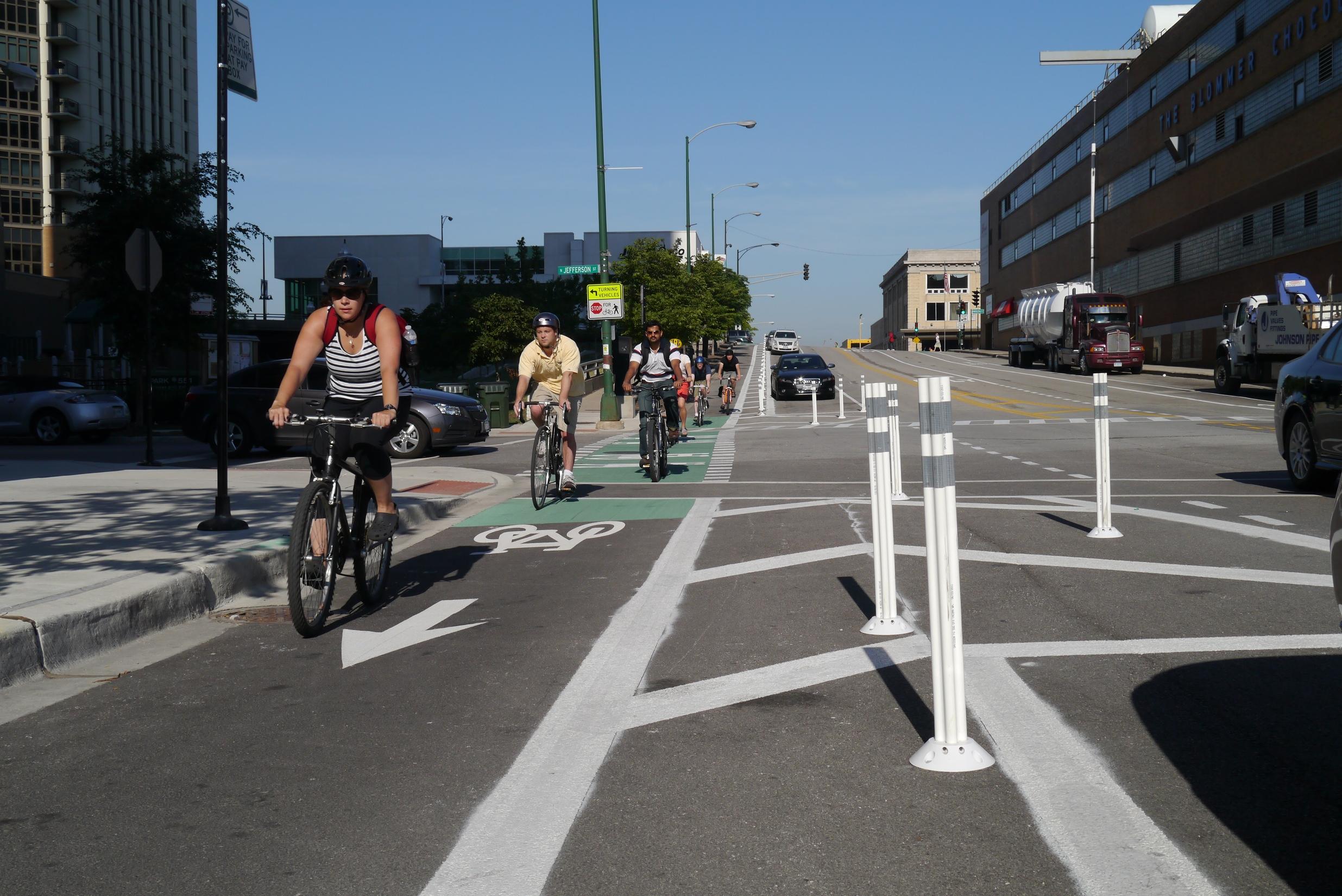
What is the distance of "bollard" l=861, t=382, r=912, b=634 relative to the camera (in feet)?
19.9

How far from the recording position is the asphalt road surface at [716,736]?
3.38 meters

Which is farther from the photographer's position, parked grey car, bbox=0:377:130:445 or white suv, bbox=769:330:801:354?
white suv, bbox=769:330:801:354

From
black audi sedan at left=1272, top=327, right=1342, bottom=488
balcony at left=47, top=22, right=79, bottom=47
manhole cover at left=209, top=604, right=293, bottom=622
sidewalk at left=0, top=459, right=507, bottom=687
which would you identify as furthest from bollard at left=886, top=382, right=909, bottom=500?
balcony at left=47, top=22, right=79, bottom=47

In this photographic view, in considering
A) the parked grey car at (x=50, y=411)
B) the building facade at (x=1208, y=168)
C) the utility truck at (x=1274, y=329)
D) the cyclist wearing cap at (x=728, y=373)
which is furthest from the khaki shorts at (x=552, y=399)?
the building facade at (x=1208, y=168)

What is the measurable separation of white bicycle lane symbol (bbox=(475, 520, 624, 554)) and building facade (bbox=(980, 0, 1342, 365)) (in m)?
33.3

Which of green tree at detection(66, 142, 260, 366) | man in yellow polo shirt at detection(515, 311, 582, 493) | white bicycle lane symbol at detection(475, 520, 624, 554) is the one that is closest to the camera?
white bicycle lane symbol at detection(475, 520, 624, 554)

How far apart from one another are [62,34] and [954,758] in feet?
290

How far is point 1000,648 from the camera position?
227 inches

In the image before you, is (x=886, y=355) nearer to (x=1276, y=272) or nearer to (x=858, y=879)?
(x=1276, y=272)

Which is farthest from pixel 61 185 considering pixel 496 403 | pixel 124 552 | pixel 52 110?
pixel 124 552

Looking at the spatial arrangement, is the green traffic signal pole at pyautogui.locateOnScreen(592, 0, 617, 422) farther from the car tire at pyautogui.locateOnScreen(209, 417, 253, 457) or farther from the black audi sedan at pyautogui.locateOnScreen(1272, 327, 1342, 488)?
the black audi sedan at pyautogui.locateOnScreen(1272, 327, 1342, 488)

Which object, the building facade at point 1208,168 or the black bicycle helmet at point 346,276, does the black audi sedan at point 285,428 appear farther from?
the building facade at point 1208,168

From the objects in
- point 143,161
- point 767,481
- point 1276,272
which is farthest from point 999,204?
point 767,481

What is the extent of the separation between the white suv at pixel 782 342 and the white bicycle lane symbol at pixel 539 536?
81.0m
